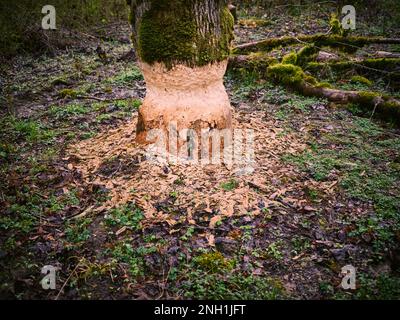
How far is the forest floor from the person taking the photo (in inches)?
100

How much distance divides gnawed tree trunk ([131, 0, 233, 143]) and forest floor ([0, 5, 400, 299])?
63cm

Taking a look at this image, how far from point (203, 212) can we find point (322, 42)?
622 centimetres

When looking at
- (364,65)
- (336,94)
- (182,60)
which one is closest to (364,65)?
(364,65)

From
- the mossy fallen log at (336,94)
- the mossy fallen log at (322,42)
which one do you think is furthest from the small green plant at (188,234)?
the mossy fallen log at (322,42)

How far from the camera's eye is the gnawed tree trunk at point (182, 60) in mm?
3482

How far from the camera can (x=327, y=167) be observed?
3.84 m

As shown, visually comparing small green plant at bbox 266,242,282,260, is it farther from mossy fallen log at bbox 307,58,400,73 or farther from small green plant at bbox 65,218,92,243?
mossy fallen log at bbox 307,58,400,73

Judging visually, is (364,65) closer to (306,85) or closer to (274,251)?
(306,85)

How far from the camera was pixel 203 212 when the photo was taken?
10.6ft

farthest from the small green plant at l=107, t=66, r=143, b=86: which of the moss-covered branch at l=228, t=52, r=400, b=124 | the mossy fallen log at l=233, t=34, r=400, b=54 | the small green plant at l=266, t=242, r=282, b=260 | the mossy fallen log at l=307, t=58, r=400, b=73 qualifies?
the small green plant at l=266, t=242, r=282, b=260

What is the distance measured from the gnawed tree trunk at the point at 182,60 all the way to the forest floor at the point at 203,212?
2.06ft

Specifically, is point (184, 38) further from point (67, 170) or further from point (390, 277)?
point (390, 277)

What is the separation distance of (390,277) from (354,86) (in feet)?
14.9
